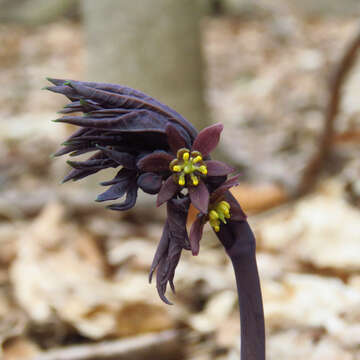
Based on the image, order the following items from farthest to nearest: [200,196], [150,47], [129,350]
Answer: [150,47], [129,350], [200,196]

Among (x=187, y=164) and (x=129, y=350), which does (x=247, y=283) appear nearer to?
(x=187, y=164)

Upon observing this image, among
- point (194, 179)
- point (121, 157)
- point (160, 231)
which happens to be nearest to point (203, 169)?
point (194, 179)

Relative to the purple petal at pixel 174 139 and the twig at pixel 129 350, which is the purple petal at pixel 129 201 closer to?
the purple petal at pixel 174 139

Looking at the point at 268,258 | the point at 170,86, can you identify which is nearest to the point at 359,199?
the point at 268,258

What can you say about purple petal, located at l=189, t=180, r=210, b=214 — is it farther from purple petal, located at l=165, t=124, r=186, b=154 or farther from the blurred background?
the blurred background

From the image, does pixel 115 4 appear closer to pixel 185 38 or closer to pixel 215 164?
pixel 185 38

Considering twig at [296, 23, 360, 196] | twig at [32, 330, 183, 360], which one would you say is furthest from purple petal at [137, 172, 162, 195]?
twig at [296, 23, 360, 196]
